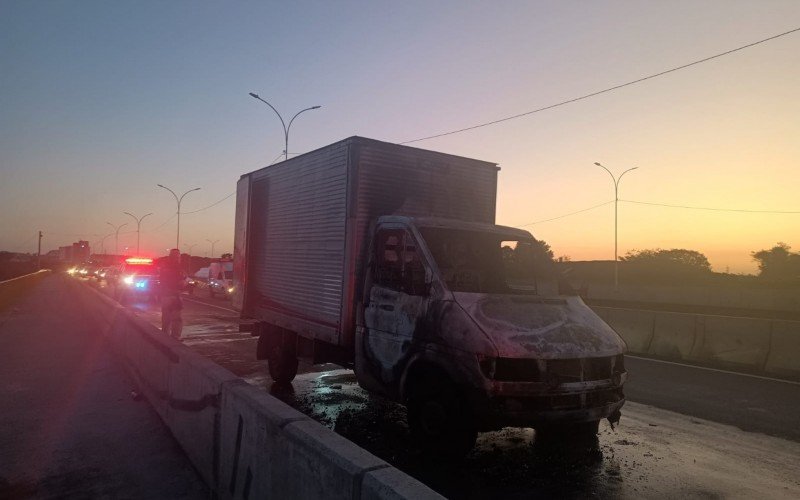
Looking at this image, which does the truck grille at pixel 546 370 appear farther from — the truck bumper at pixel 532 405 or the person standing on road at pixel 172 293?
the person standing on road at pixel 172 293

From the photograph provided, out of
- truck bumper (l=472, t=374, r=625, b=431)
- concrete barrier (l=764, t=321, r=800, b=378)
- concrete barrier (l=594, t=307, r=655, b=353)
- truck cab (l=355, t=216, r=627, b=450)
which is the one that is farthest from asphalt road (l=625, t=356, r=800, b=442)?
truck bumper (l=472, t=374, r=625, b=431)

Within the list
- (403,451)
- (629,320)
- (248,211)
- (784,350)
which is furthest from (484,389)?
(629,320)

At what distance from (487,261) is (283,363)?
3708 millimetres

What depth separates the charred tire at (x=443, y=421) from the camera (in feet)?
14.8

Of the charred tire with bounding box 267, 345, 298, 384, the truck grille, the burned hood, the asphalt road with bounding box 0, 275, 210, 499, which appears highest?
the burned hood

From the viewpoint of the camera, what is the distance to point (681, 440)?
578 cm

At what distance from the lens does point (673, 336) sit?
39.5ft

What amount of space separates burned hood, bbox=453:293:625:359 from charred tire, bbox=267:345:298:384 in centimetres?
389

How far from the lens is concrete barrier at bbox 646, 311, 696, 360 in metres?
11.8

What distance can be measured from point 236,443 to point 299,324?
11.5 feet

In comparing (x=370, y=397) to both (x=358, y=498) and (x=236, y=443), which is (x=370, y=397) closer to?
(x=236, y=443)

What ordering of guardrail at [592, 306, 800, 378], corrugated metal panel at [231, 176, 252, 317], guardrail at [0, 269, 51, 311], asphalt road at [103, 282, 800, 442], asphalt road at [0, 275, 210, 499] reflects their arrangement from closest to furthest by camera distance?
asphalt road at [0, 275, 210, 499], asphalt road at [103, 282, 800, 442], corrugated metal panel at [231, 176, 252, 317], guardrail at [592, 306, 800, 378], guardrail at [0, 269, 51, 311]

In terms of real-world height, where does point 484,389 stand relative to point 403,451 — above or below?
above

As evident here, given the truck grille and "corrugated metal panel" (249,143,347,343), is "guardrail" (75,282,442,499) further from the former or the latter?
the truck grille
